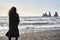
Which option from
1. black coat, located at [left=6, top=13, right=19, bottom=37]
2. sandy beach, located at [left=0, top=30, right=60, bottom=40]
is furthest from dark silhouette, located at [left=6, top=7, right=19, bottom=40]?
sandy beach, located at [left=0, top=30, right=60, bottom=40]

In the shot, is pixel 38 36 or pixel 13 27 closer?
pixel 13 27

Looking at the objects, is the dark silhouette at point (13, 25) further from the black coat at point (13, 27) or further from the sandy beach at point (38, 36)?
the sandy beach at point (38, 36)

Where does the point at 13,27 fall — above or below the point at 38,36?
above

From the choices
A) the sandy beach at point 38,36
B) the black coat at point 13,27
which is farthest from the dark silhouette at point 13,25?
the sandy beach at point 38,36

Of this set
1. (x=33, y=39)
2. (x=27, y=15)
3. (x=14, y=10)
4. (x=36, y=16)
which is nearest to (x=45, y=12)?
(x=36, y=16)

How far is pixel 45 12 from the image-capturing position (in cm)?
3997

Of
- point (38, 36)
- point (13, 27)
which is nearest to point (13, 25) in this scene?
point (13, 27)

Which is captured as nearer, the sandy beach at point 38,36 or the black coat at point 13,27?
the black coat at point 13,27

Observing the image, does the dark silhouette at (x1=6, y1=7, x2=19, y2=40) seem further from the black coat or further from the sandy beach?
the sandy beach

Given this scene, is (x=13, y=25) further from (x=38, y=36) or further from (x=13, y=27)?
(x=38, y=36)

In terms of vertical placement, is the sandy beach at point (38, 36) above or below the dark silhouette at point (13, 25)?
below

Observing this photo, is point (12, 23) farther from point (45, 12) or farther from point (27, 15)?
point (45, 12)

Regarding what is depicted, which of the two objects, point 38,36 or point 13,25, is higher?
point 13,25

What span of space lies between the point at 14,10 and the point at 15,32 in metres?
0.80
